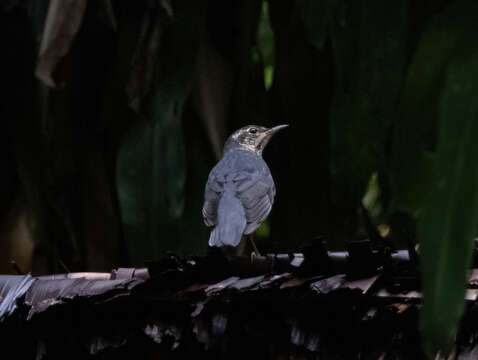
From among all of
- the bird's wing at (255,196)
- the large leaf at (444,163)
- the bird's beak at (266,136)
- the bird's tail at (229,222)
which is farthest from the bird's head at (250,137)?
the large leaf at (444,163)

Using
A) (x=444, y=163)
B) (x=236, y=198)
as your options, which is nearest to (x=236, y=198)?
(x=236, y=198)

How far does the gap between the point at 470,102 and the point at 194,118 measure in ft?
11.7

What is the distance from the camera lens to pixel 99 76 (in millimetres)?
5938

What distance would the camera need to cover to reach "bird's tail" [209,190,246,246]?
12.9 feet

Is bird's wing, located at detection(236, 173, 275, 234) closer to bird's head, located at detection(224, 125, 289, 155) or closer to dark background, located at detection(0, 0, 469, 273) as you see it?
dark background, located at detection(0, 0, 469, 273)

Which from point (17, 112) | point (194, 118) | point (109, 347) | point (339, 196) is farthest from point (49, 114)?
point (109, 347)

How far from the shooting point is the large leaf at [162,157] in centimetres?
512

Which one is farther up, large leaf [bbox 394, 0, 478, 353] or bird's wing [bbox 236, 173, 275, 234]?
large leaf [bbox 394, 0, 478, 353]

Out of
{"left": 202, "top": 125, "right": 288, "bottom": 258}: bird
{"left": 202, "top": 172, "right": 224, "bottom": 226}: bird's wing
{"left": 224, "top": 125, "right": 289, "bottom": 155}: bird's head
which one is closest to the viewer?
{"left": 202, "top": 125, "right": 288, "bottom": 258}: bird

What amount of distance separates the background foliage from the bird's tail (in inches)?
18.9

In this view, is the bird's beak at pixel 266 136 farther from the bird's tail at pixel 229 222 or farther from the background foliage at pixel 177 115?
the bird's tail at pixel 229 222

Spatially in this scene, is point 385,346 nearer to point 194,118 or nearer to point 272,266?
point 272,266

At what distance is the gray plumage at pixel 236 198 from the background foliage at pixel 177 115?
348mm

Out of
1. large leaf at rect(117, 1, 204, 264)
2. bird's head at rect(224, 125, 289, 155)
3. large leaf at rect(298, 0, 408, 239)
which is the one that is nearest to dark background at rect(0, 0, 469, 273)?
large leaf at rect(117, 1, 204, 264)
